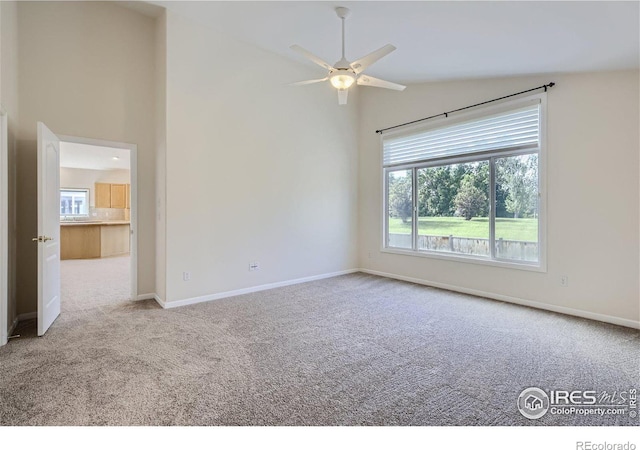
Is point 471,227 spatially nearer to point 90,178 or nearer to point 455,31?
point 455,31

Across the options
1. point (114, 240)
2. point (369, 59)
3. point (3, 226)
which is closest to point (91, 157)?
point (114, 240)

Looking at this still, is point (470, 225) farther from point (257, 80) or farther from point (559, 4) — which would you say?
point (257, 80)

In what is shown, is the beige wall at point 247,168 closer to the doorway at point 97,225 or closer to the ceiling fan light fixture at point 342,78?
the doorway at point 97,225

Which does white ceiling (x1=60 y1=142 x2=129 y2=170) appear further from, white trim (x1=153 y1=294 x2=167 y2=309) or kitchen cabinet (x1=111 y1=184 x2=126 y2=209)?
white trim (x1=153 y1=294 x2=167 y2=309)

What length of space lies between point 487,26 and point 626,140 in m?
1.88

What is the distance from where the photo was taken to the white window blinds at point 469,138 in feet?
13.0

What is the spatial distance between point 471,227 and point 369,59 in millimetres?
2912

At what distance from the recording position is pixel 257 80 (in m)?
4.64

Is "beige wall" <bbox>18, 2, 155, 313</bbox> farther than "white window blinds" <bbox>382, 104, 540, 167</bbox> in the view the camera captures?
No

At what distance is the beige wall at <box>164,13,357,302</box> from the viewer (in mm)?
3975

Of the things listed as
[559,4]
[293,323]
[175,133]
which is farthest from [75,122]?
[559,4]

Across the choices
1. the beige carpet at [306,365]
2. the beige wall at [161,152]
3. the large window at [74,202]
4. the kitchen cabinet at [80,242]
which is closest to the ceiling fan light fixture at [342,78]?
the beige wall at [161,152]

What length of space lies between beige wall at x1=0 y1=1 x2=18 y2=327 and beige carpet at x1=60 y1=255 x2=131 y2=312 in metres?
0.79

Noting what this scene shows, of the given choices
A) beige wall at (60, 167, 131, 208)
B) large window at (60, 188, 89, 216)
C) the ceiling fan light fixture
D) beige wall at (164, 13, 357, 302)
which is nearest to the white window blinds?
beige wall at (164, 13, 357, 302)
